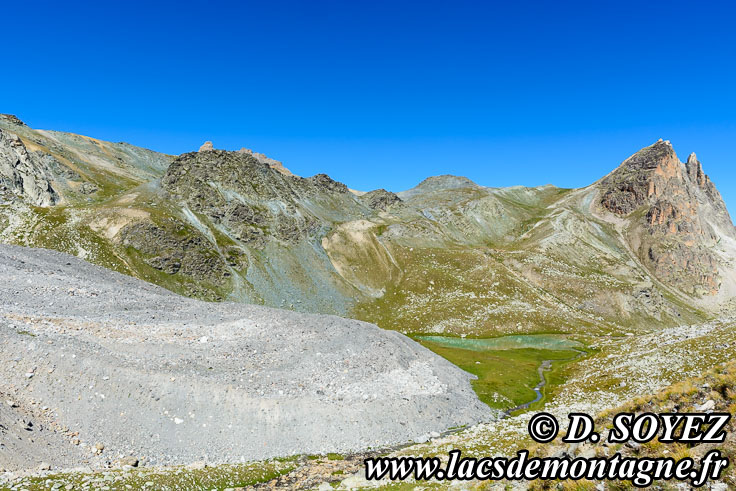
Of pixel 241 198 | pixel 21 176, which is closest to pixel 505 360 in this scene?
pixel 241 198

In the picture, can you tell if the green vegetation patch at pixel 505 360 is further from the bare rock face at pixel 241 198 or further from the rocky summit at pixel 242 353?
the bare rock face at pixel 241 198

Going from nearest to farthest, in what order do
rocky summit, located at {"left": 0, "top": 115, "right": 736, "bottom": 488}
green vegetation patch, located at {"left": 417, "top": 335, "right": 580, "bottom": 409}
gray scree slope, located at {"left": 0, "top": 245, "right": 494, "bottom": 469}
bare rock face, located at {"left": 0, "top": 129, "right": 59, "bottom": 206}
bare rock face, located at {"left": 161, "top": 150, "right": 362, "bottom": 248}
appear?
gray scree slope, located at {"left": 0, "top": 245, "right": 494, "bottom": 469} → rocky summit, located at {"left": 0, "top": 115, "right": 736, "bottom": 488} → green vegetation patch, located at {"left": 417, "top": 335, "right": 580, "bottom": 409} → bare rock face, located at {"left": 0, "top": 129, "right": 59, "bottom": 206} → bare rock face, located at {"left": 161, "top": 150, "right": 362, "bottom": 248}

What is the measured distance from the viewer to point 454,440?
129 feet

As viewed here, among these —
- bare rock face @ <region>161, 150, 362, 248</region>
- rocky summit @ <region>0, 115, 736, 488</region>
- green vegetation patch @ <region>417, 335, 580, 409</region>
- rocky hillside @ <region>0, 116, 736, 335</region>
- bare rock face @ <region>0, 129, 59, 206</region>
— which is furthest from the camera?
bare rock face @ <region>161, 150, 362, 248</region>

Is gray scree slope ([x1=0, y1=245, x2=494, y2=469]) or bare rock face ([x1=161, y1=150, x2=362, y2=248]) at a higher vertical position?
bare rock face ([x1=161, y1=150, x2=362, y2=248])

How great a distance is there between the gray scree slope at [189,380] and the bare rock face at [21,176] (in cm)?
10153

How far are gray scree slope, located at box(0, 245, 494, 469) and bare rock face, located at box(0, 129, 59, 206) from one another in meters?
102

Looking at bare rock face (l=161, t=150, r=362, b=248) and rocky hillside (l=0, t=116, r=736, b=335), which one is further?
bare rock face (l=161, t=150, r=362, b=248)

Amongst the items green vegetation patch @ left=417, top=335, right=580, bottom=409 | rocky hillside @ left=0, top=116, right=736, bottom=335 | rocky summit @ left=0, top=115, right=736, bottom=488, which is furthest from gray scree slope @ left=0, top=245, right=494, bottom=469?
rocky hillside @ left=0, top=116, right=736, bottom=335

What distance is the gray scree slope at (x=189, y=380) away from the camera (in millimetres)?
30328

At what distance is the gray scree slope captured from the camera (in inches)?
1194

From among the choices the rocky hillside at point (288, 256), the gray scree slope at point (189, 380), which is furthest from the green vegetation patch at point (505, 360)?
the rocky hillside at point (288, 256)

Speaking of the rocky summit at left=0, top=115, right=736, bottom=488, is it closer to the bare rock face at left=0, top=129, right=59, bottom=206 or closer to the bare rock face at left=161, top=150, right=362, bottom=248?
the bare rock face at left=0, top=129, right=59, bottom=206

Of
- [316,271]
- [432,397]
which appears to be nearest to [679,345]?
[432,397]
